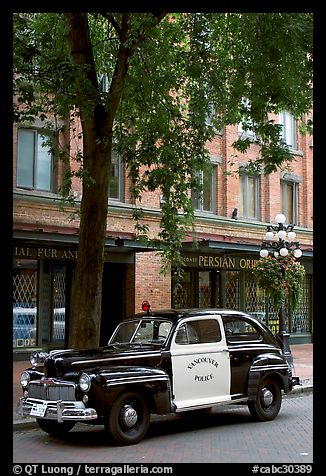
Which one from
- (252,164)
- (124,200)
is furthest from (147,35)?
(124,200)

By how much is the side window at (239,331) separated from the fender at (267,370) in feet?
1.26

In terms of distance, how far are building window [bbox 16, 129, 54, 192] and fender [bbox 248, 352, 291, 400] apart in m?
9.65

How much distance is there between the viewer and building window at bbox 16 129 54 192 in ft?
59.4

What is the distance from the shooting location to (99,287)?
11.6m

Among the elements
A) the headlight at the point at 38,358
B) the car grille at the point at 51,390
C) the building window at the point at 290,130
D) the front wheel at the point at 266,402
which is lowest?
the front wheel at the point at 266,402

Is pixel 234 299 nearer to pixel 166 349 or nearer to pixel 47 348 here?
pixel 47 348

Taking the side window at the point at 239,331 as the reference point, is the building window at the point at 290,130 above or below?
above

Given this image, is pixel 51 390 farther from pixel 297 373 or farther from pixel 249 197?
pixel 249 197

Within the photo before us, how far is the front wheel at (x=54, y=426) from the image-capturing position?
9336 mm

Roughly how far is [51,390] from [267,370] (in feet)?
12.1

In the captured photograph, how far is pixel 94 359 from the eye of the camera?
354 inches

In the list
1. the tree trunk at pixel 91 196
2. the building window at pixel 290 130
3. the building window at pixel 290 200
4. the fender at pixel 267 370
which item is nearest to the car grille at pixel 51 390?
the tree trunk at pixel 91 196

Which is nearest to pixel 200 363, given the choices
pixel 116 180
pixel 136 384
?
pixel 136 384

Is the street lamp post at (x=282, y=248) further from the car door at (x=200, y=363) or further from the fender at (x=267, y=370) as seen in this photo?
the car door at (x=200, y=363)
